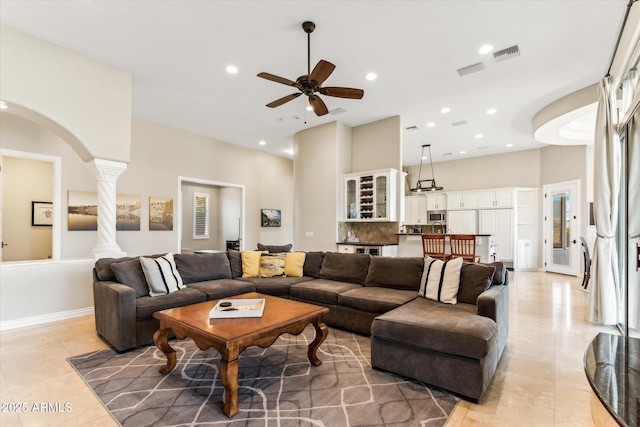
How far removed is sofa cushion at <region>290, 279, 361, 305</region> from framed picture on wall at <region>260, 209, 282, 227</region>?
4.29 metres

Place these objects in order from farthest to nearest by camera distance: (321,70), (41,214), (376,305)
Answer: (41,214)
(376,305)
(321,70)

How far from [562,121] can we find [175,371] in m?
6.66

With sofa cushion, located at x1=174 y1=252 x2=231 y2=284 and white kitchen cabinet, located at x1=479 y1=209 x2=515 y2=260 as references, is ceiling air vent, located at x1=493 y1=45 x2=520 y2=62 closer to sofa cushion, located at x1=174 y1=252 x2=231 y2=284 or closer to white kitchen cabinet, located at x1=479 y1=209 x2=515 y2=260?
sofa cushion, located at x1=174 y1=252 x2=231 y2=284

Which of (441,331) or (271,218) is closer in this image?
(441,331)

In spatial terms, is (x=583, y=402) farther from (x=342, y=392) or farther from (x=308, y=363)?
(x=308, y=363)

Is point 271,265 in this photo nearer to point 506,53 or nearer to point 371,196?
point 371,196

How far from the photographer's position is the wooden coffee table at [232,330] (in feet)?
6.66

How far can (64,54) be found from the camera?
3.70 meters

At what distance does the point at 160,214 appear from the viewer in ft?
20.1

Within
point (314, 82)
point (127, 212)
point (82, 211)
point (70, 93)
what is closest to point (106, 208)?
point (82, 211)

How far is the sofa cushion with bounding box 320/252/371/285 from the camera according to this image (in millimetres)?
4137

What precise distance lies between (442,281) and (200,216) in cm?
667

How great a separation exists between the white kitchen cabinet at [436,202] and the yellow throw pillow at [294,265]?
653cm

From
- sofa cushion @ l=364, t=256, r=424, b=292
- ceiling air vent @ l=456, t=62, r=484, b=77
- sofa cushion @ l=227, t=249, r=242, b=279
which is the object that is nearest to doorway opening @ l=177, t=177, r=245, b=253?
sofa cushion @ l=227, t=249, r=242, b=279
